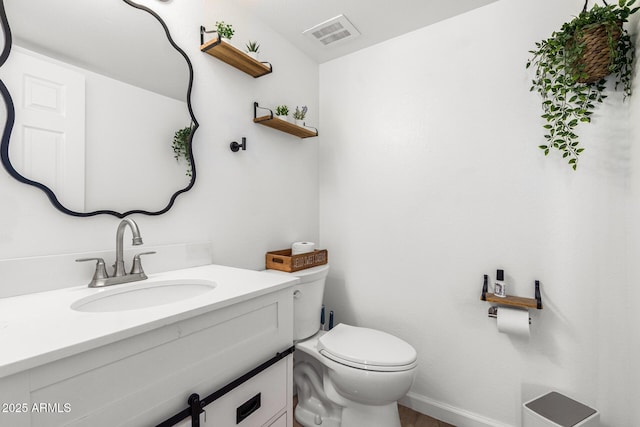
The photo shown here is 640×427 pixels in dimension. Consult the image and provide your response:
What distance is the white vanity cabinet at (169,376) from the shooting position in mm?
545

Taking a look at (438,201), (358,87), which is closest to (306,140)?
(358,87)

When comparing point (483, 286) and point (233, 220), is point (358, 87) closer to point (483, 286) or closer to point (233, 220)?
point (233, 220)

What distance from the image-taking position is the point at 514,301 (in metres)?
1.41

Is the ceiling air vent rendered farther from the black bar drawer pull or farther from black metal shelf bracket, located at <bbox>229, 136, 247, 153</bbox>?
the black bar drawer pull

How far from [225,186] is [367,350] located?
41.5 inches

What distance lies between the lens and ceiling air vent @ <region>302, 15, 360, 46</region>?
5.64 feet

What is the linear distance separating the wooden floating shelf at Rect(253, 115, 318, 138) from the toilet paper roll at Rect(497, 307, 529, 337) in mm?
1422

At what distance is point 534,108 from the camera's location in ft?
4.80

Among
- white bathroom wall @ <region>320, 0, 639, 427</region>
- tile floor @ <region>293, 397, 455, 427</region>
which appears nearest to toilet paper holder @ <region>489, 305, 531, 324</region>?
white bathroom wall @ <region>320, 0, 639, 427</region>

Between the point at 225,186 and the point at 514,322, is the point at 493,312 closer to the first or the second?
the point at 514,322

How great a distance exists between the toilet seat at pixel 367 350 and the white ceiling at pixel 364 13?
1.75 meters

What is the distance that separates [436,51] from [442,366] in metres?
1.81

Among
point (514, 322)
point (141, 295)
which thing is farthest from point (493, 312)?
point (141, 295)

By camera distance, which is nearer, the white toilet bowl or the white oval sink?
the white oval sink
